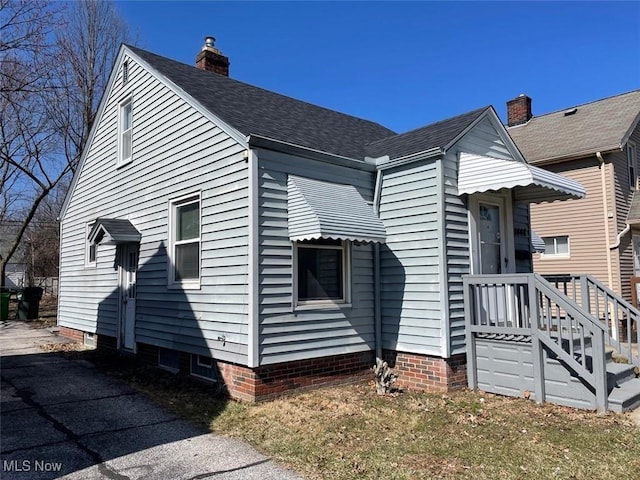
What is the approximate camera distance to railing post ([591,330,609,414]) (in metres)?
5.63

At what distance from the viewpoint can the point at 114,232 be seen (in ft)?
28.9

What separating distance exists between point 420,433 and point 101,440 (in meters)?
3.41

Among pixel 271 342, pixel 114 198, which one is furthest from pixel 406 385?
pixel 114 198

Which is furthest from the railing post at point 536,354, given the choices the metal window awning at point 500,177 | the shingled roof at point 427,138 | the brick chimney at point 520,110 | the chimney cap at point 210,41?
the brick chimney at point 520,110

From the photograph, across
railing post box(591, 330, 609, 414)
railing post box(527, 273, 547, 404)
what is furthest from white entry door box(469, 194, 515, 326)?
railing post box(591, 330, 609, 414)

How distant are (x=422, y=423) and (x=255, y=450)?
1994 millimetres

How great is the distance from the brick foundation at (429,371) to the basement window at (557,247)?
1007cm

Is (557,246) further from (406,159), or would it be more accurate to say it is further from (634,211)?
(406,159)

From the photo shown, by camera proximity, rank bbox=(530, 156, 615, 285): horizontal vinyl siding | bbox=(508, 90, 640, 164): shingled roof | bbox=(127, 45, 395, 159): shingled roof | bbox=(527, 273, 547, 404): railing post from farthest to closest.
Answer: bbox=(508, 90, 640, 164): shingled roof → bbox=(530, 156, 615, 285): horizontal vinyl siding → bbox=(127, 45, 395, 159): shingled roof → bbox=(527, 273, 547, 404): railing post

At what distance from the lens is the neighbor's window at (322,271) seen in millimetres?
6922

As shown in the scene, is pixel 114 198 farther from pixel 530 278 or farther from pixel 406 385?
pixel 530 278

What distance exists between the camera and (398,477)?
157 inches

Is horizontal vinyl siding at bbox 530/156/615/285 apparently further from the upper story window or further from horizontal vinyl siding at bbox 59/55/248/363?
the upper story window

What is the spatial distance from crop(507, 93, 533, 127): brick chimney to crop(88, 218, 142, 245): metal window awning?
16.4 meters
